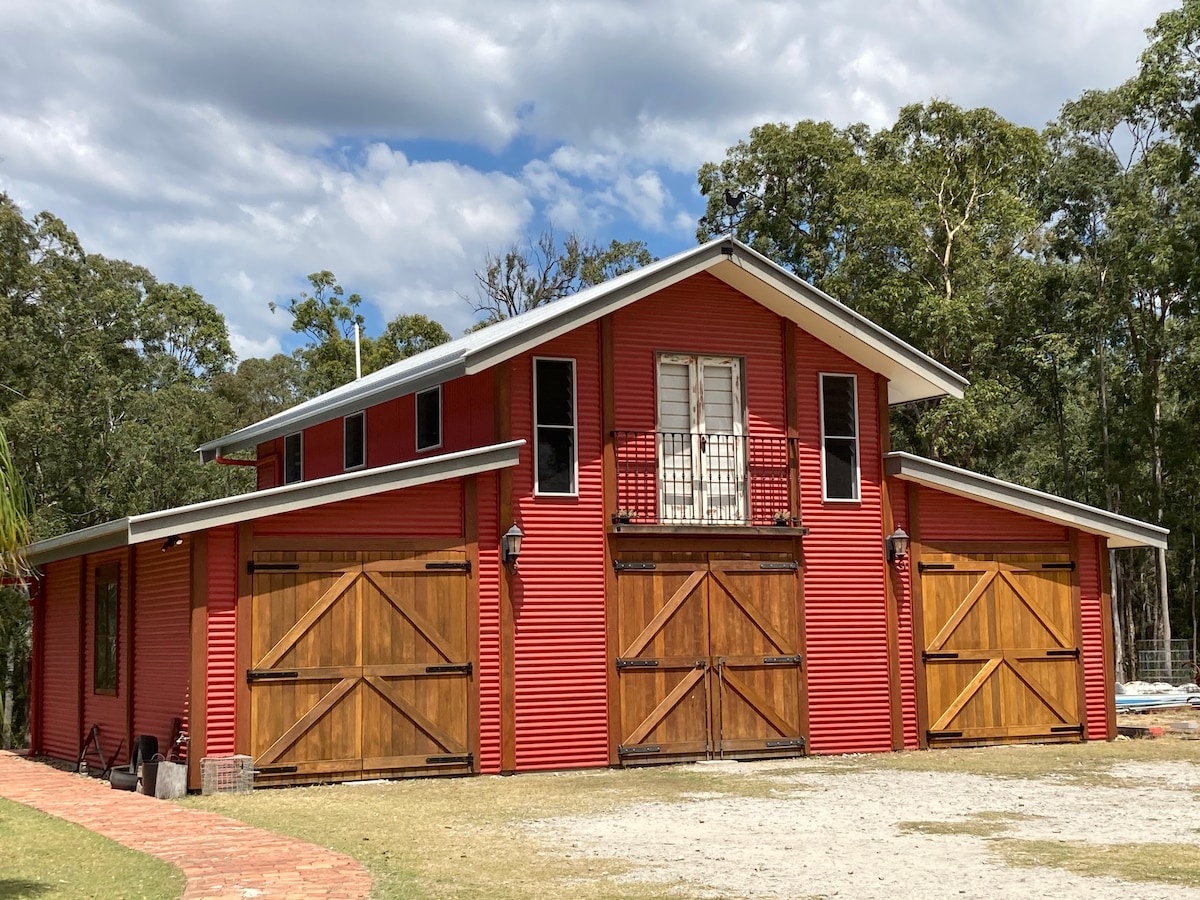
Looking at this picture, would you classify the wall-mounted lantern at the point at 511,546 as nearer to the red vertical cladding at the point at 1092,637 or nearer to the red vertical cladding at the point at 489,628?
the red vertical cladding at the point at 489,628

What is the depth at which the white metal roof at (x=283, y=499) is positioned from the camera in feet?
46.4

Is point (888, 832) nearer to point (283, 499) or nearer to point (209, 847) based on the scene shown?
point (209, 847)

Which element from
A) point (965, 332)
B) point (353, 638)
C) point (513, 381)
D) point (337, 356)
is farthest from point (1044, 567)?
point (337, 356)

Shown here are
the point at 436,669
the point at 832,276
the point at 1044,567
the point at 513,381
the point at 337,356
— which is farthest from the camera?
the point at 337,356

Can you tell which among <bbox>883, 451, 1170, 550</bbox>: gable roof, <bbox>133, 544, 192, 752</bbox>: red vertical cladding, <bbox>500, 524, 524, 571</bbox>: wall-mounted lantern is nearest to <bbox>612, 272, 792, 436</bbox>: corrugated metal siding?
<bbox>883, 451, 1170, 550</bbox>: gable roof

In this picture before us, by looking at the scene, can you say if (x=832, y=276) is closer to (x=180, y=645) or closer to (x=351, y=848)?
(x=180, y=645)

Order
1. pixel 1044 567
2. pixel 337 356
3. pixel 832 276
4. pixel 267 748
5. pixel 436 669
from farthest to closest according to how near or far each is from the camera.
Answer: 1. pixel 337 356
2. pixel 832 276
3. pixel 1044 567
4. pixel 436 669
5. pixel 267 748

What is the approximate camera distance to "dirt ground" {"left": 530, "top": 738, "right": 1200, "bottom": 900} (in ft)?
27.7

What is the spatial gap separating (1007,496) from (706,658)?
4656 millimetres

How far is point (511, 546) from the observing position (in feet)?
53.3

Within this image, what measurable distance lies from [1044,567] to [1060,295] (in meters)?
20.5

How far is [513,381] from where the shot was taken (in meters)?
16.8

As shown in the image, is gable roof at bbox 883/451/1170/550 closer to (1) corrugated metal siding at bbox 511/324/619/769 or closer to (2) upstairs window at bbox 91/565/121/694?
(1) corrugated metal siding at bbox 511/324/619/769

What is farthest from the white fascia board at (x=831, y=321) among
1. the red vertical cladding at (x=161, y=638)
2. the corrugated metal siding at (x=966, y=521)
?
the red vertical cladding at (x=161, y=638)
